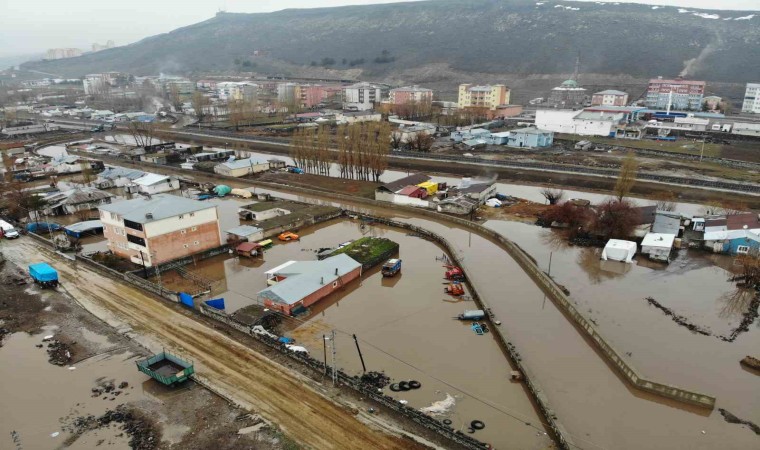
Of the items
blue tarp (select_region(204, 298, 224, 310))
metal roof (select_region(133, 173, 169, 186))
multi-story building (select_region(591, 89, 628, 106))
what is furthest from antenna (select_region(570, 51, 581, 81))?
blue tarp (select_region(204, 298, 224, 310))

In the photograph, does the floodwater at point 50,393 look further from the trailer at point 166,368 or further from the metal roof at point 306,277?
the metal roof at point 306,277

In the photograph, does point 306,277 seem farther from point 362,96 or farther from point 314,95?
point 314,95

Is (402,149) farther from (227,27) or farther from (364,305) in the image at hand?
(227,27)

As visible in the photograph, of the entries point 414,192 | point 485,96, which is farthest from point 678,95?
point 414,192

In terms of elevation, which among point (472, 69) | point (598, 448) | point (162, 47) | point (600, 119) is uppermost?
point (162, 47)

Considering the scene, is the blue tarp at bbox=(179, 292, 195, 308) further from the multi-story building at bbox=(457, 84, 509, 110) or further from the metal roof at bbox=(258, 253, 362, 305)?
the multi-story building at bbox=(457, 84, 509, 110)

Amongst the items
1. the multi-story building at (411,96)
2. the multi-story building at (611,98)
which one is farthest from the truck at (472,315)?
the multi-story building at (611,98)

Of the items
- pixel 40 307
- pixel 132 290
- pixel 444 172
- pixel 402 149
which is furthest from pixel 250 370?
pixel 402 149
